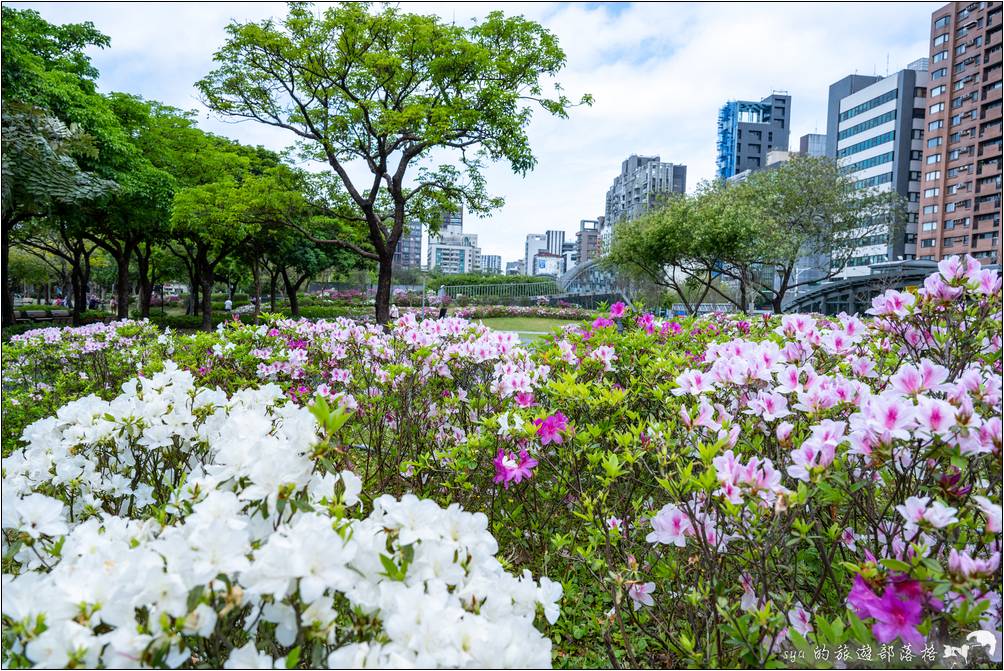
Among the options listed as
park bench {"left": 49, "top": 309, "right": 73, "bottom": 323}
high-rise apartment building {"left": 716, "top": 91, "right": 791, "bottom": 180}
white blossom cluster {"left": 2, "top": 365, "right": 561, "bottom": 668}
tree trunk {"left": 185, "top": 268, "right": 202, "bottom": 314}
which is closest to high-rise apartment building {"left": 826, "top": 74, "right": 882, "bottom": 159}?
high-rise apartment building {"left": 716, "top": 91, "right": 791, "bottom": 180}

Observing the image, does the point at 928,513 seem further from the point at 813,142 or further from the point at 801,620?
the point at 813,142

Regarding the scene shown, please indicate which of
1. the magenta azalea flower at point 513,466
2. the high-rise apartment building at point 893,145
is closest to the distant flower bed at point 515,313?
the magenta azalea flower at point 513,466

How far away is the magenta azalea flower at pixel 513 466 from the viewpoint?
7.29ft

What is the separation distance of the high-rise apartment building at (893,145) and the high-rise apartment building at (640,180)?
157 ft

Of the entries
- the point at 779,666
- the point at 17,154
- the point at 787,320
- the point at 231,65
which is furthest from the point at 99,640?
the point at 231,65

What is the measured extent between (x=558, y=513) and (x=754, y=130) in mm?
110097

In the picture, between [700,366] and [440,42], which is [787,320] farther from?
[440,42]

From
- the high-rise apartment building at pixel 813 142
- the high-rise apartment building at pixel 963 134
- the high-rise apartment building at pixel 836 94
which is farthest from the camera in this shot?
the high-rise apartment building at pixel 813 142

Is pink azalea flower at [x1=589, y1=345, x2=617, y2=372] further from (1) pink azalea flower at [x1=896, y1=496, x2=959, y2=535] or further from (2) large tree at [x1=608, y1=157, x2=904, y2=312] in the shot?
(2) large tree at [x1=608, y1=157, x2=904, y2=312]

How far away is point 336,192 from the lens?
15383mm

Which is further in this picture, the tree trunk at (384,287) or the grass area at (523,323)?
the grass area at (523,323)

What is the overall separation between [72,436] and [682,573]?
2093mm

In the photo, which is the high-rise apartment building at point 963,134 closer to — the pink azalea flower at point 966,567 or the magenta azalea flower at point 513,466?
the magenta azalea flower at point 513,466

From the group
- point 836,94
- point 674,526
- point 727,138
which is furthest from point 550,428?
point 727,138
